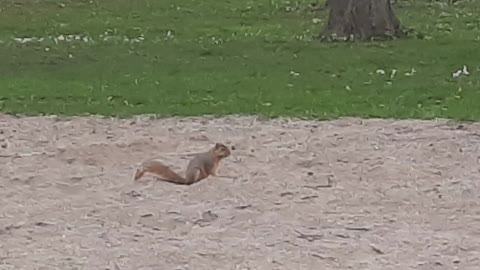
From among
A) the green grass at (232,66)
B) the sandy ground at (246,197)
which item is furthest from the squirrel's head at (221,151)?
the green grass at (232,66)

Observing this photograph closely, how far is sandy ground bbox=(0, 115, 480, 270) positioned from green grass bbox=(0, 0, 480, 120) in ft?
3.23

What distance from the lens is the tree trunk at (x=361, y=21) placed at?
19.1 metres

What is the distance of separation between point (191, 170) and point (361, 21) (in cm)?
1068

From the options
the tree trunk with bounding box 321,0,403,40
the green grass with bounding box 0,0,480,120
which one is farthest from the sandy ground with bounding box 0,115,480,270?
the tree trunk with bounding box 321,0,403,40

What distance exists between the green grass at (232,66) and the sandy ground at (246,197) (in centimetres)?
99

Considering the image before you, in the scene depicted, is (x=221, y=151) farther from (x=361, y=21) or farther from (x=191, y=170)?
(x=361, y=21)

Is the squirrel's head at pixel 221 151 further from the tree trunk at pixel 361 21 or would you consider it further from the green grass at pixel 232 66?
the tree trunk at pixel 361 21

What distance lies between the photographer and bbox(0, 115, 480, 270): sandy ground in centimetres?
671

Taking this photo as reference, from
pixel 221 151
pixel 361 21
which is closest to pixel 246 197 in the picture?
pixel 221 151

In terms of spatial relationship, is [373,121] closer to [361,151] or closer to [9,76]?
[361,151]

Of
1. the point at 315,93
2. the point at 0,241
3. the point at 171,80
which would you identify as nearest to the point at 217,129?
the point at 315,93

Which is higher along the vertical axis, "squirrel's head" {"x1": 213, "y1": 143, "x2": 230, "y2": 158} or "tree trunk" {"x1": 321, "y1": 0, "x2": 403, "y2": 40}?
"tree trunk" {"x1": 321, "y1": 0, "x2": 403, "y2": 40}

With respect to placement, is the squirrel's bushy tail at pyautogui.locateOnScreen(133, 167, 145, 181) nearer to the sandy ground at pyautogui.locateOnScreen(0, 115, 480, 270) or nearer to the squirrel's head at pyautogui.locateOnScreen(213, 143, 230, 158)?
the sandy ground at pyautogui.locateOnScreen(0, 115, 480, 270)

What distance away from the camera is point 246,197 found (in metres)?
8.41
